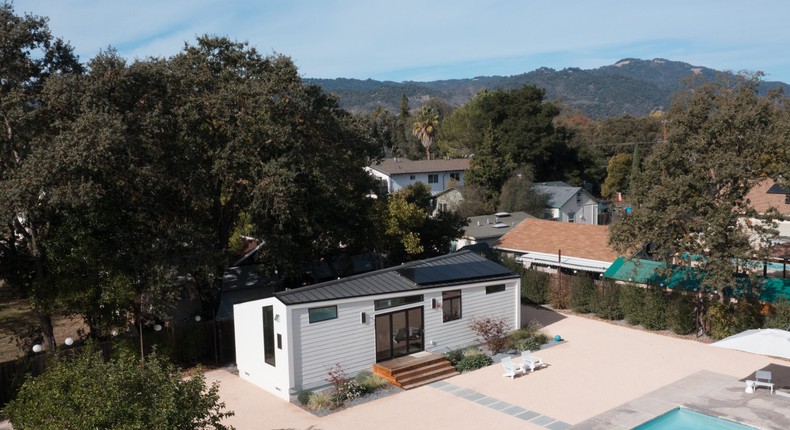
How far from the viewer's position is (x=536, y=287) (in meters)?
26.9

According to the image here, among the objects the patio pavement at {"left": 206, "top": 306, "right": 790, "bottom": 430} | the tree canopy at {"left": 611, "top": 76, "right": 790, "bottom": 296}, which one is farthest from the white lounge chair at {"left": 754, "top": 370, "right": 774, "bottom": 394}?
the tree canopy at {"left": 611, "top": 76, "right": 790, "bottom": 296}

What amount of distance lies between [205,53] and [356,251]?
11595 mm

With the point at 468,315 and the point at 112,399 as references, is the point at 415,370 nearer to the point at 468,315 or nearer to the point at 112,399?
the point at 468,315

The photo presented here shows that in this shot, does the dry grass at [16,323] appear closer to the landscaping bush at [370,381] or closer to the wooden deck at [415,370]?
the landscaping bush at [370,381]

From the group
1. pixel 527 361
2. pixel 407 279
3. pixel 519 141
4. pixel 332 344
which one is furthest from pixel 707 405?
pixel 519 141

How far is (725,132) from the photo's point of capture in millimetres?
19688

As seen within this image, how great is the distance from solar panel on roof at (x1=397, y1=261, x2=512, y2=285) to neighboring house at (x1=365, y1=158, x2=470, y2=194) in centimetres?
3649

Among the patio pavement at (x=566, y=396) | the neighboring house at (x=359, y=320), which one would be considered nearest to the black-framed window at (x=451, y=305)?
the neighboring house at (x=359, y=320)

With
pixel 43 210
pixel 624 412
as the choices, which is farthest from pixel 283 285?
pixel 624 412

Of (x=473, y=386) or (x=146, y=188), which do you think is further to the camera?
(x=146, y=188)

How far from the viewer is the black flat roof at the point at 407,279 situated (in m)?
17.4

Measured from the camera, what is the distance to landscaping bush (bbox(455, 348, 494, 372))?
1848 centimetres

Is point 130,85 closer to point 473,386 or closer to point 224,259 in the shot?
point 224,259

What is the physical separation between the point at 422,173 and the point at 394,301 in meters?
42.0
